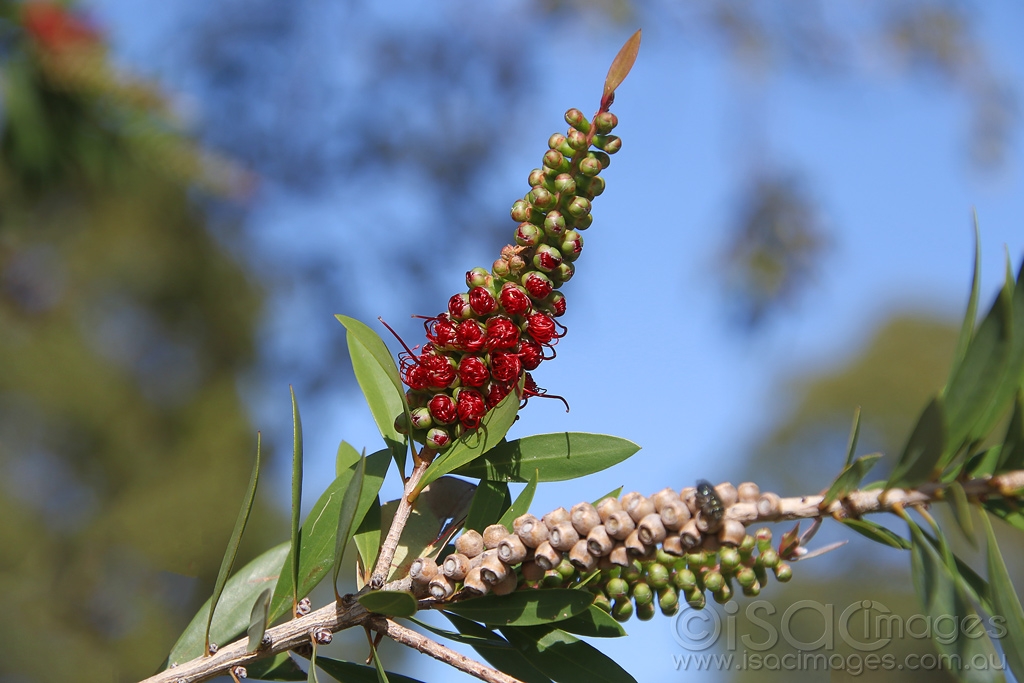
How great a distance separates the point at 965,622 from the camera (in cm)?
60

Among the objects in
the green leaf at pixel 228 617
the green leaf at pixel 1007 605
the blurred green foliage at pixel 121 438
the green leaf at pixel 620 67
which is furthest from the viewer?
the blurred green foliage at pixel 121 438

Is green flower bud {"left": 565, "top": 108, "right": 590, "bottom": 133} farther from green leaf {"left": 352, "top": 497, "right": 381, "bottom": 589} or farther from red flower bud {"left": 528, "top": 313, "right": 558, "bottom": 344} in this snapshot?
green leaf {"left": 352, "top": 497, "right": 381, "bottom": 589}

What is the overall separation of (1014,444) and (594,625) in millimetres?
410

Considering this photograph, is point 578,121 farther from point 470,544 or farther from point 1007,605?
point 1007,605

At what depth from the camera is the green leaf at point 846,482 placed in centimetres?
65

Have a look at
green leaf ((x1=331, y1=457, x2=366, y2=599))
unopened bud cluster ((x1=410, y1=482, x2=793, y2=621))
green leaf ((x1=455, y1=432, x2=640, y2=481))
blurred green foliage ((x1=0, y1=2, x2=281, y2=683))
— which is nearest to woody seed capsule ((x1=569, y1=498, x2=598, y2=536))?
unopened bud cluster ((x1=410, y1=482, x2=793, y2=621))

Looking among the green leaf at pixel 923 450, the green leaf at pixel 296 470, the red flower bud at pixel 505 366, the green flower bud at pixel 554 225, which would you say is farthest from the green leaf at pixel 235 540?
the green leaf at pixel 923 450

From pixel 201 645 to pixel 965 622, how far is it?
2.65 feet

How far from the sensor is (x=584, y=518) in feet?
2.32

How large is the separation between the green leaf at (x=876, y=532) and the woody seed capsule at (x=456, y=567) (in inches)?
13.9

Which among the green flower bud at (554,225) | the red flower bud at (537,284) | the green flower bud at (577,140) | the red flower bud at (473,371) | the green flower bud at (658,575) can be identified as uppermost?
the green flower bud at (577,140)

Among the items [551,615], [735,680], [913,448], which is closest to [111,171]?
[551,615]

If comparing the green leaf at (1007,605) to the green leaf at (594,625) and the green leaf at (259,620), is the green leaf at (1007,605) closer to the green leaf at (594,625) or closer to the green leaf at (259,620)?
the green leaf at (594,625)

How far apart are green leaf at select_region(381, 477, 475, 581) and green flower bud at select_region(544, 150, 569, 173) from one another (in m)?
0.38
